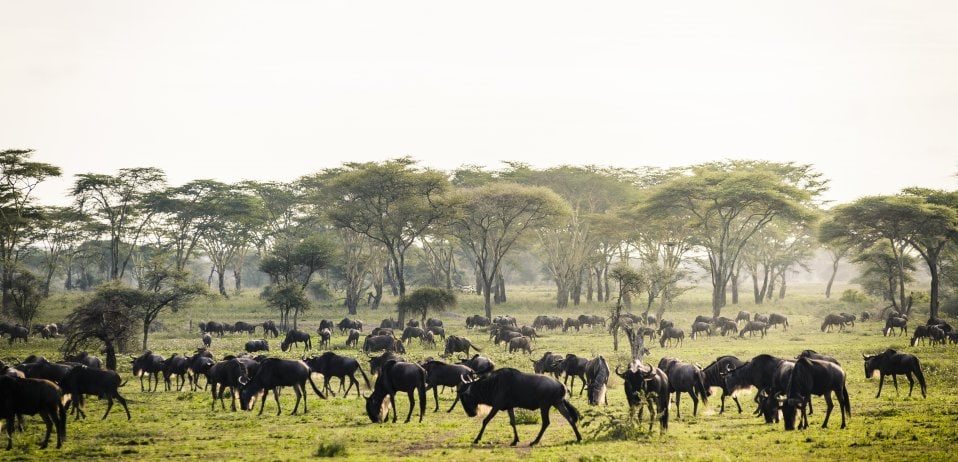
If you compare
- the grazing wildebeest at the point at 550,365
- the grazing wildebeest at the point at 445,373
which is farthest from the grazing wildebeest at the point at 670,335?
the grazing wildebeest at the point at 445,373

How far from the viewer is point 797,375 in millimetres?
17422

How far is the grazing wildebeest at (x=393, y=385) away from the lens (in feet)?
64.4

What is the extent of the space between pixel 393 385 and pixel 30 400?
8.46 metres

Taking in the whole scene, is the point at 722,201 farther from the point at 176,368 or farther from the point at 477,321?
the point at 176,368

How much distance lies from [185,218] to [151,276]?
1142 inches

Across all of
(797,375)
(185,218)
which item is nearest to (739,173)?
(797,375)

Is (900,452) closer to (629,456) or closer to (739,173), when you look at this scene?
(629,456)

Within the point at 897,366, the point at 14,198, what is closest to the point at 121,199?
the point at 14,198

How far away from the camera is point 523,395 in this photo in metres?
16.2

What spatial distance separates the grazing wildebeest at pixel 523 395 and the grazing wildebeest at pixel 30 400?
379 inches

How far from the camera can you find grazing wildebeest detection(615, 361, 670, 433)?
57.1 ft

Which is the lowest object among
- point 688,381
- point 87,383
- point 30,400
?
point 87,383

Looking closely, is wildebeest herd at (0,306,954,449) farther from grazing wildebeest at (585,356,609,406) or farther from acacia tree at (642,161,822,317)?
acacia tree at (642,161,822,317)

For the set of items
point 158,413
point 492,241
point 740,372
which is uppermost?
point 492,241
